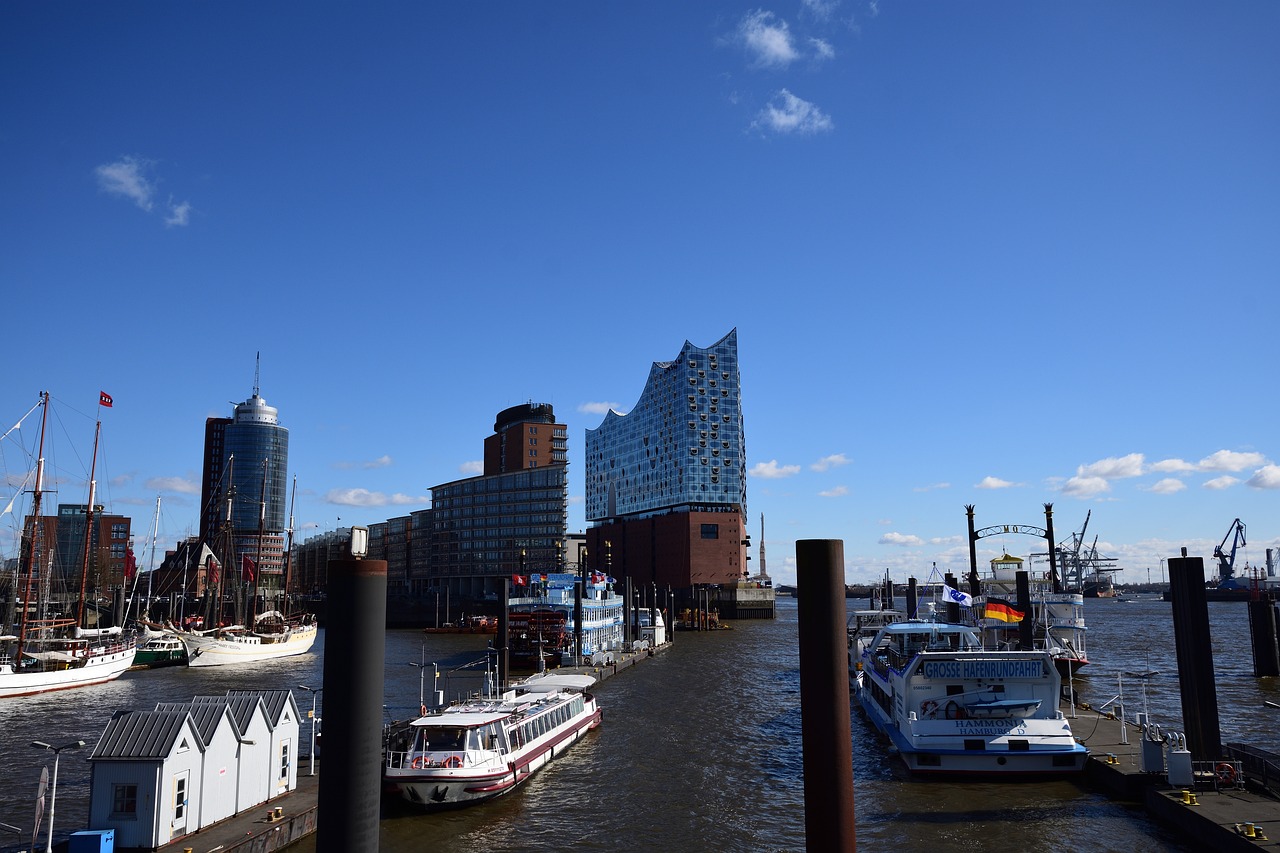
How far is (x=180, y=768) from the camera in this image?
21219 mm

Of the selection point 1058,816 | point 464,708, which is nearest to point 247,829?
point 464,708

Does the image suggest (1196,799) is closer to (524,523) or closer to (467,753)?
(467,753)

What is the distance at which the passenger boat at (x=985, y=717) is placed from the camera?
96.3ft

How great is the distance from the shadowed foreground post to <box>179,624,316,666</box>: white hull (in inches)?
3494

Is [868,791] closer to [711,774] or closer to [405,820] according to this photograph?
[711,774]

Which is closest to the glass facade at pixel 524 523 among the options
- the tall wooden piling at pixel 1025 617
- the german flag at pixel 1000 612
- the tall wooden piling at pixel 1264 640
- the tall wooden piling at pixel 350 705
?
the tall wooden piling at pixel 1264 640

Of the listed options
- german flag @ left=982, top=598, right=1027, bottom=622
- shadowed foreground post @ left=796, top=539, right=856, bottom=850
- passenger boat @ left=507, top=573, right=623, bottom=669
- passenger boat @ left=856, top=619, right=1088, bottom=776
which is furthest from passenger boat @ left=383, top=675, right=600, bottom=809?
passenger boat @ left=507, top=573, right=623, bottom=669

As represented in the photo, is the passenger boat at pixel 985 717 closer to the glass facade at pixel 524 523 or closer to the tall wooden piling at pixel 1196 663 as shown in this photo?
the tall wooden piling at pixel 1196 663

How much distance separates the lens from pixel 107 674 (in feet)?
235

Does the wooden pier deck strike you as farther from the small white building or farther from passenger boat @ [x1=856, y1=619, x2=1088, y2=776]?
the small white building

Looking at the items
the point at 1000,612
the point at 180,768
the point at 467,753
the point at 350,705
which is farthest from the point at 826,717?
the point at 1000,612

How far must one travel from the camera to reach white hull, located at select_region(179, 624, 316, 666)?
8656 cm

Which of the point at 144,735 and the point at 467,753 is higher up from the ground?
the point at 144,735

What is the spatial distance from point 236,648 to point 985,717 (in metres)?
80.7
